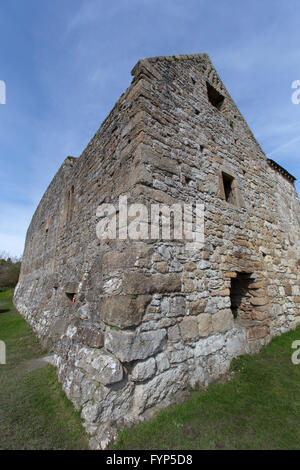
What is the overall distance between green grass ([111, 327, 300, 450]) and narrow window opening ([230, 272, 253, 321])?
1.47 m

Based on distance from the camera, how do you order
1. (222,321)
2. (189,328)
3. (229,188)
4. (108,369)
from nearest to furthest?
(108,369) → (189,328) → (222,321) → (229,188)

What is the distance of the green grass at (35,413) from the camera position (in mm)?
2350

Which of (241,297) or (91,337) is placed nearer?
(91,337)

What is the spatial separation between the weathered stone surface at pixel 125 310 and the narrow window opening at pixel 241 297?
3215 millimetres

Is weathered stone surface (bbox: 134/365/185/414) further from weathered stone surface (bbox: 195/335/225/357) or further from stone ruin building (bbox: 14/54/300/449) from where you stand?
weathered stone surface (bbox: 195/335/225/357)

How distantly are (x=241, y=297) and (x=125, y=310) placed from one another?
11.9ft

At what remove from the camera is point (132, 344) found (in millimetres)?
2625

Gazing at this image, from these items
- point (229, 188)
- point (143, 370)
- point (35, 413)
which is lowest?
point (35, 413)

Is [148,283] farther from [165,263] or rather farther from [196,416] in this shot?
[196,416]

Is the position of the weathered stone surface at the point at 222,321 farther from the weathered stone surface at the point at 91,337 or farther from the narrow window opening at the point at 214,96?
the narrow window opening at the point at 214,96

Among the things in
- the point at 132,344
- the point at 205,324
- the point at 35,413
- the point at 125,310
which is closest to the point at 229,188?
the point at 205,324
